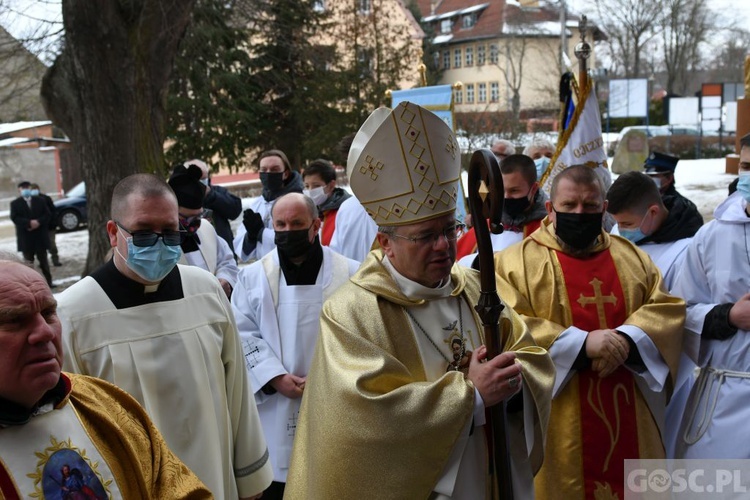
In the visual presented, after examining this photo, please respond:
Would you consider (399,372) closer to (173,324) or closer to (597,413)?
(173,324)

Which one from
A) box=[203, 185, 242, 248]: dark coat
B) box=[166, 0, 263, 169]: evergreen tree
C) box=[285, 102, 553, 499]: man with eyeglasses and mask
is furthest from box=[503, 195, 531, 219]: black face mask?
box=[166, 0, 263, 169]: evergreen tree

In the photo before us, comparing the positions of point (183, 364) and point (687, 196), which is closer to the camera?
point (183, 364)

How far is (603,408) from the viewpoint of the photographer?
160 inches

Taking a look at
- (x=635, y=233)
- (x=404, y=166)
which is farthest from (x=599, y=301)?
(x=404, y=166)

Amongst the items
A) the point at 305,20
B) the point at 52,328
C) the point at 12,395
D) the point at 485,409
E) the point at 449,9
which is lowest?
the point at 485,409

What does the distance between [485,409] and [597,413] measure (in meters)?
1.33

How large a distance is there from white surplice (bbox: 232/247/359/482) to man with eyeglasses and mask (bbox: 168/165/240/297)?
1.04m

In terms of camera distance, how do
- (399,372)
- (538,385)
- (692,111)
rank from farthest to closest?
1. (692,111)
2. (538,385)
3. (399,372)

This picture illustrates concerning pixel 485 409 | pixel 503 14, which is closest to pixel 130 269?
pixel 485 409

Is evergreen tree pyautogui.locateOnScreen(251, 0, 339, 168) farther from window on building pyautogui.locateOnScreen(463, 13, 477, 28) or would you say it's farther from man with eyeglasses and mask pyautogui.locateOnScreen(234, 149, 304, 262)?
window on building pyautogui.locateOnScreen(463, 13, 477, 28)

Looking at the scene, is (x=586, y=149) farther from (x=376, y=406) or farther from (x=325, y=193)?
(x=376, y=406)

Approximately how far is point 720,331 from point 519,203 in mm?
1894

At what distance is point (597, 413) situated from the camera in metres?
4.08

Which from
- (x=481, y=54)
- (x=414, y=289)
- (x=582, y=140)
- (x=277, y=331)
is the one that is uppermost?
(x=481, y=54)
